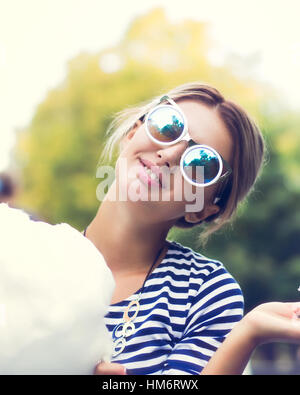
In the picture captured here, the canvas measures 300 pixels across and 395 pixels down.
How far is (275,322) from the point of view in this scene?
708 millimetres

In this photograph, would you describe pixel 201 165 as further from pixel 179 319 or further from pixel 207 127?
pixel 179 319

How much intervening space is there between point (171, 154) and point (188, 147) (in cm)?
3

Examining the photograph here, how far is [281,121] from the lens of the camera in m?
2.87

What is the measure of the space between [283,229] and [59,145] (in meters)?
1.49

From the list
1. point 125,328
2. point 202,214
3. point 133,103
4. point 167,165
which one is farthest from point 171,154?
point 133,103

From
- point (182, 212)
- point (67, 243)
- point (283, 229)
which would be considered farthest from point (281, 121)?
point (67, 243)

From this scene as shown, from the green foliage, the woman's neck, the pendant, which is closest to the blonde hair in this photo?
the woman's neck

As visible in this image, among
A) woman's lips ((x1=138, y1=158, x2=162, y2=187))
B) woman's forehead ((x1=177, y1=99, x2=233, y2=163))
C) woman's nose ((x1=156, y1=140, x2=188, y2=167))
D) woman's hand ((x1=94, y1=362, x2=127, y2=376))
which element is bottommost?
woman's hand ((x1=94, y1=362, x2=127, y2=376))

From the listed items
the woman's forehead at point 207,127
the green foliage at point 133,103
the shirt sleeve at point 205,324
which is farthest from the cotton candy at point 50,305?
the green foliage at point 133,103

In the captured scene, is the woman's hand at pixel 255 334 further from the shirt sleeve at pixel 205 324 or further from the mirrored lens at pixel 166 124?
the mirrored lens at pixel 166 124

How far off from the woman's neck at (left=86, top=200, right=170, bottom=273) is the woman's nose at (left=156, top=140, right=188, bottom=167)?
0.31ft

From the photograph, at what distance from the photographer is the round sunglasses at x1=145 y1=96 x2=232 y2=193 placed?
32.6 inches

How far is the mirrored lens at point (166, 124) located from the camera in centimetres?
84

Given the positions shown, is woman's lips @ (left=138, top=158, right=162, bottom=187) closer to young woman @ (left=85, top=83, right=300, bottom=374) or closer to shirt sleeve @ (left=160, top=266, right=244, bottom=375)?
young woman @ (left=85, top=83, right=300, bottom=374)
